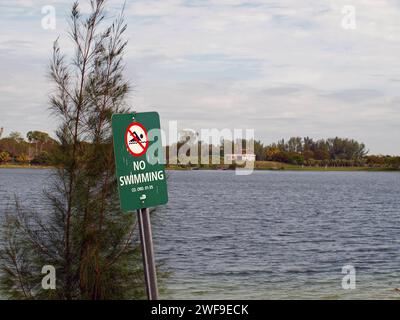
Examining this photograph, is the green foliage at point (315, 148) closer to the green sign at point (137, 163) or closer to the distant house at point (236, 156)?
the distant house at point (236, 156)

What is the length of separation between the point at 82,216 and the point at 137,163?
21.7 ft

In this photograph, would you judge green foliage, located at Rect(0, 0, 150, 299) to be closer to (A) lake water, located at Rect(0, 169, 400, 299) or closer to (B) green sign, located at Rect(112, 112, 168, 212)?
(A) lake water, located at Rect(0, 169, 400, 299)

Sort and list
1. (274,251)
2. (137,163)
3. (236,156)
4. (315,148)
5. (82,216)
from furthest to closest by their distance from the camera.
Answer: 1. (315,148)
2. (236,156)
3. (274,251)
4. (82,216)
5. (137,163)

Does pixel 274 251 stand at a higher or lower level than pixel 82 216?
lower

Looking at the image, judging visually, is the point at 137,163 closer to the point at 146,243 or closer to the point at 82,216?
the point at 146,243

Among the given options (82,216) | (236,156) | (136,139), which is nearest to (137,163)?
(136,139)

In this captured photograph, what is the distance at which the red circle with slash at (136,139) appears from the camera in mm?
5602

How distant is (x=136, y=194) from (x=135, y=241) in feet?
22.0

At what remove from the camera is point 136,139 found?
564cm

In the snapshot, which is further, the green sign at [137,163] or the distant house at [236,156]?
the distant house at [236,156]

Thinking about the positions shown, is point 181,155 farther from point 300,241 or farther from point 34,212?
point 300,241

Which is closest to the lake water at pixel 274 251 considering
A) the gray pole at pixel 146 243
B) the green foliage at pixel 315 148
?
the gray pole at pixel 146 243

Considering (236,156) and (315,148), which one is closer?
(236,156)
